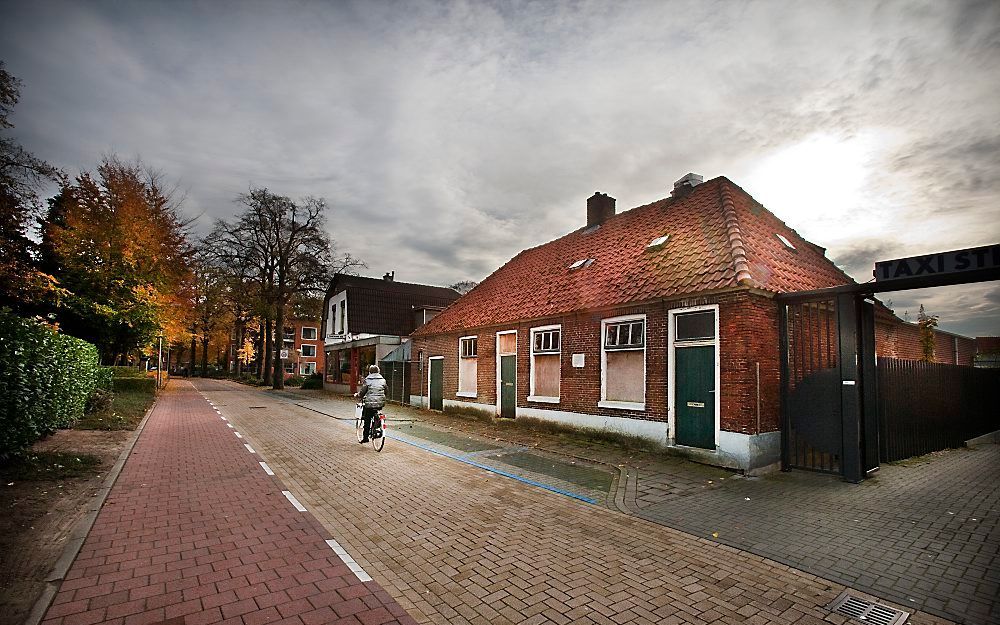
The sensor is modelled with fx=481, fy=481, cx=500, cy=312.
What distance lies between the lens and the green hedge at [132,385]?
22.0 m

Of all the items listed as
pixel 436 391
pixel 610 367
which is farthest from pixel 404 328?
pixel 610 367

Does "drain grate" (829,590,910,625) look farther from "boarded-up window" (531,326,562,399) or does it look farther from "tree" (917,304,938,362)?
"tree" (917,304,938,362)

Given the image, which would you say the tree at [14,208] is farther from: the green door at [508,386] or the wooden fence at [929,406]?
the wooden fence at [929,406]

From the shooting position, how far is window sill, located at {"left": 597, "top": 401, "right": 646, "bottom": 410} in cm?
1104

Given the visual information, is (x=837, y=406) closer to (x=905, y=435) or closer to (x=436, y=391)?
(x=905, y=435)

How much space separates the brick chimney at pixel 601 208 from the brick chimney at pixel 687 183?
3204 millimetres

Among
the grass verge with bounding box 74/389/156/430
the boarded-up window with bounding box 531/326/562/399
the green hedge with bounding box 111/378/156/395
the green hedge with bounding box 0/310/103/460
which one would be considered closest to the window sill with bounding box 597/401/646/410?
the boarded-up window with bounding box 531/326/562/399

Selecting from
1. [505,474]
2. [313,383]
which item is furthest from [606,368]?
[313,383]

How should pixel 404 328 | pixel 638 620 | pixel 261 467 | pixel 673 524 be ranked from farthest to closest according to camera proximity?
1. pixel 404 328
2. pixel 261 467
3. pixel 673 524
4. pixel 638 620

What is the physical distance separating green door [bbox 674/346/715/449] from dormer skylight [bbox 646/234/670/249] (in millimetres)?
3623

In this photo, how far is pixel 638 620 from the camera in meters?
3.94

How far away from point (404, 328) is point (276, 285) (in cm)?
1075

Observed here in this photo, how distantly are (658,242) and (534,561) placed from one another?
32.7 feet

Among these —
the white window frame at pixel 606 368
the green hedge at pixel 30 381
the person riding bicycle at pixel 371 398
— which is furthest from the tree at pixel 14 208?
the white window frame at pixel 606 368
